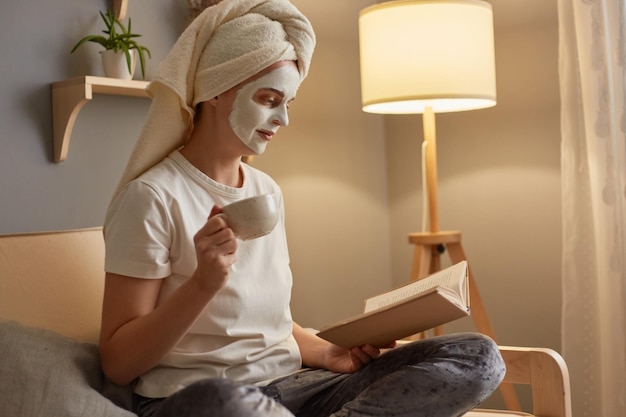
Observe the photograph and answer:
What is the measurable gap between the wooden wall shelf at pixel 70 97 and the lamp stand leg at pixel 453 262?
3.07 feet

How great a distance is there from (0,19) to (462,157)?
5.11 ft

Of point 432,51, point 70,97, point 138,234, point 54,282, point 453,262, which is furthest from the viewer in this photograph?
point 453,262

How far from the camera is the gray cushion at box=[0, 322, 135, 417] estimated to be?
1307 millimetres

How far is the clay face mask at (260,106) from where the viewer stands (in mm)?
1557

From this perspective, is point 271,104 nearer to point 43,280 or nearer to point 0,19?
point 43,280

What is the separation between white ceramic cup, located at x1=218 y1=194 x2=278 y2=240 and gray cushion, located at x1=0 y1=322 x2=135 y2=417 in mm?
351

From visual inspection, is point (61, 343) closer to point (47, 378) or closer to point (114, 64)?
point (47, 378)

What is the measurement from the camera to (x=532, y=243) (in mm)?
2676

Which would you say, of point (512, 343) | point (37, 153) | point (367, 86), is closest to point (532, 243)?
point (512, 343)

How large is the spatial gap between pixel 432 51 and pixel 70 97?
0.95 m

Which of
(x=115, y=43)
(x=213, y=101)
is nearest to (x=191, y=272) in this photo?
(x=213, y=101)

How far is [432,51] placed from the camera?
88.5 inches

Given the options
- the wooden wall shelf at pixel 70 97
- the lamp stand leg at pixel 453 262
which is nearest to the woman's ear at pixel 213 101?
the wooden wall shelf at pixel 70 97

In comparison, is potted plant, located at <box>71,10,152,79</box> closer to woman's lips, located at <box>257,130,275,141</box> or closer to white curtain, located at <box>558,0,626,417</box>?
woman's lips, located at <box>257,130,275,141</box>
